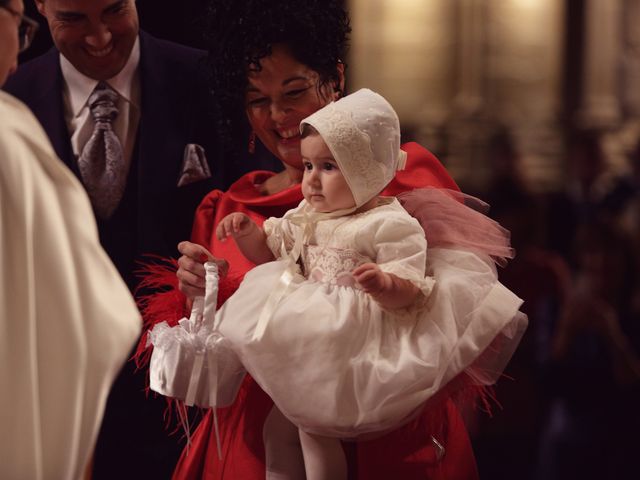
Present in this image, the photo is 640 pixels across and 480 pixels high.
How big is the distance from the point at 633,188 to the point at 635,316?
1.58 ft

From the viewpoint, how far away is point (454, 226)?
189 cm

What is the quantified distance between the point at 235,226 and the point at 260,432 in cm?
36

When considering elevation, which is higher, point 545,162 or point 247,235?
point 247,235

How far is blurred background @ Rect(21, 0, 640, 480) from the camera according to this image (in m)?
3.17

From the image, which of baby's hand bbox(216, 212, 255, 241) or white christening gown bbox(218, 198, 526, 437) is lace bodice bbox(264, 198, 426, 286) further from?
baby's hand bbox(216, 212, 255, 241)

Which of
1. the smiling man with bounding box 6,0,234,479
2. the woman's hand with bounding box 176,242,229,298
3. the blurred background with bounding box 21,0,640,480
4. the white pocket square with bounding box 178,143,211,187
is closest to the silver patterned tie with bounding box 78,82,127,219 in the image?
the smiling man with bounding box 6,0,234,479

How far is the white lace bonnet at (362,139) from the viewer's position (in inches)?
70.1

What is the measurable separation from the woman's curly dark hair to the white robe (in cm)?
56

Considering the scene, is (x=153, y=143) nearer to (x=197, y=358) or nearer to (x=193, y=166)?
(x=193, y=166)

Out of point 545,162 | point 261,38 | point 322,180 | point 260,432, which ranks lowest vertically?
point 545,162

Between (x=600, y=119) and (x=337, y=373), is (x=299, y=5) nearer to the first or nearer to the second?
(x=337, y=373)

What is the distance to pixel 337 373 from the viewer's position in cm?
169

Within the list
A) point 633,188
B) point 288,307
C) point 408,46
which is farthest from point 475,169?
point 288,307

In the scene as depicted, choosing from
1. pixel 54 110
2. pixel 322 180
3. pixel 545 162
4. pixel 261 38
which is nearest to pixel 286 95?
pixel 261 38
